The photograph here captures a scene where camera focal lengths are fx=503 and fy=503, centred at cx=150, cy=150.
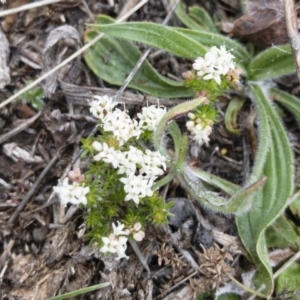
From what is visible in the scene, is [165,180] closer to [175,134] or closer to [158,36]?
[175,134]

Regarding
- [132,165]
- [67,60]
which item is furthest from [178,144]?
[67,60]

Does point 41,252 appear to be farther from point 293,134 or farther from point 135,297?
point 293,134

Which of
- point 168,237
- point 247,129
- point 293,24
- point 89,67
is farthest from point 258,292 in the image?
point 89,67

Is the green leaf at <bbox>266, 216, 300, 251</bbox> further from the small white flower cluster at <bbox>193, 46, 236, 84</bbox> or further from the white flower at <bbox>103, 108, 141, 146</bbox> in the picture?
the white flower at <bbox>103, 108, 141, 146</bbox>

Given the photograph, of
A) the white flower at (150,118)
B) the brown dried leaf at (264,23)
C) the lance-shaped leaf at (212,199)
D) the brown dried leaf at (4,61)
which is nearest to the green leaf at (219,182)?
the lance-shaped leaf at (212,199)

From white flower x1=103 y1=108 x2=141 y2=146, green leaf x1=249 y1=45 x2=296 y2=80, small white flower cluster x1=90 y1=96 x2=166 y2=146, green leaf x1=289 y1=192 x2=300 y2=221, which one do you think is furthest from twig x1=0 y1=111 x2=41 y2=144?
green leaf x1=289 y1=192 x2=300 y2=221

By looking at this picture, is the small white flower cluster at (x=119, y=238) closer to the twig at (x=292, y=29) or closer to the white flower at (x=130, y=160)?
the white flower at (x=130, y=160)
